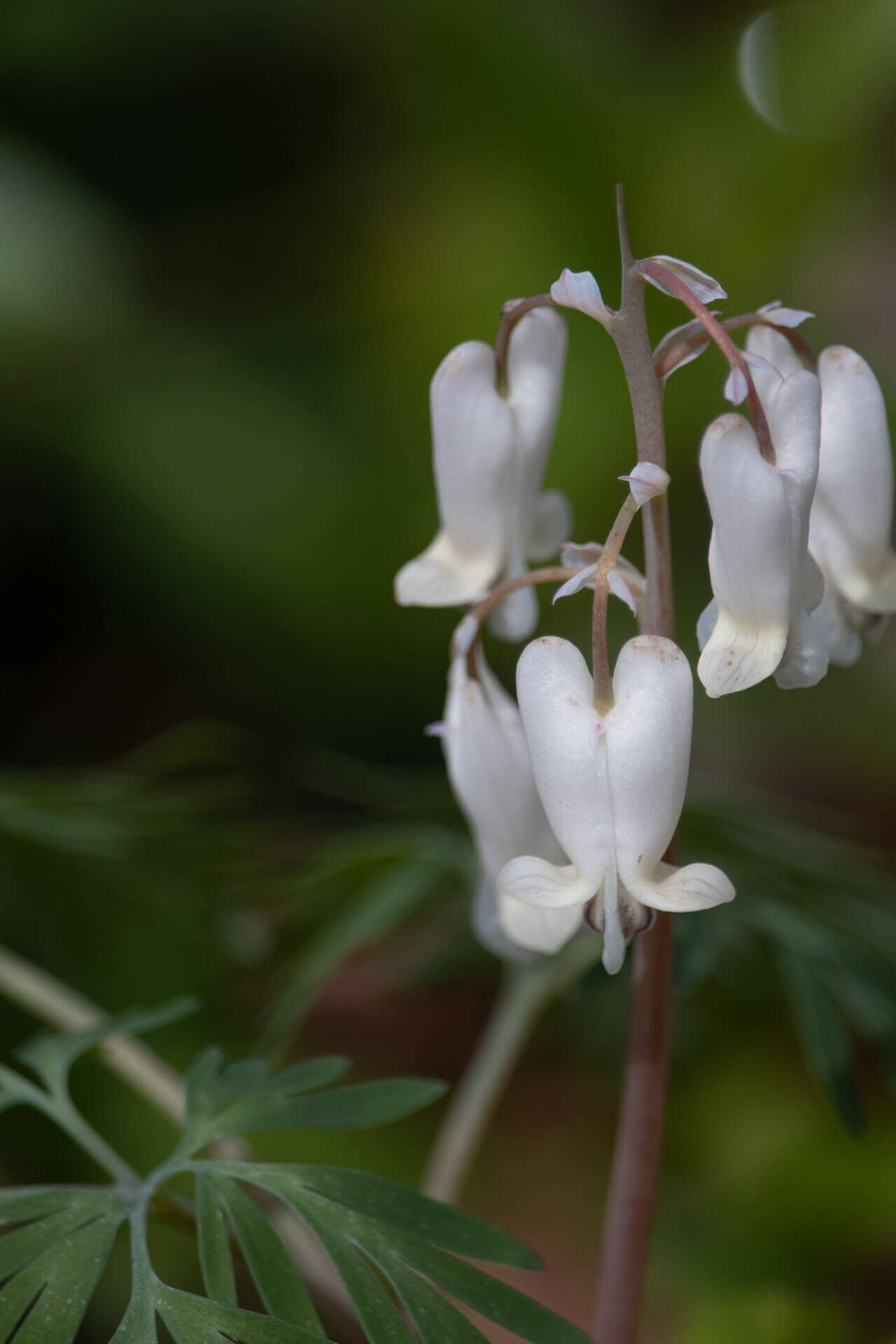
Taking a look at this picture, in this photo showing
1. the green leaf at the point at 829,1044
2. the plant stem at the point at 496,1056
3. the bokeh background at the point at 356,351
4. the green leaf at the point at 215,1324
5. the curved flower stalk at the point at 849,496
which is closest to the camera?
the green leaf at the point at 215,1324

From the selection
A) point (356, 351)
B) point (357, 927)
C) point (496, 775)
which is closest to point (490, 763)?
point (496, 775)

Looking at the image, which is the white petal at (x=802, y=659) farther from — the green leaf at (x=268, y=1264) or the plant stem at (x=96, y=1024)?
the plant stem at (x=96, y=1024)

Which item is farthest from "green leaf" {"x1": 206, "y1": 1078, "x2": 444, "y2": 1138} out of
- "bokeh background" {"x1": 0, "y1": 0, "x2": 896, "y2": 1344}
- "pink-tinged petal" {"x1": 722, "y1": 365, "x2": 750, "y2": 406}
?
"bokeh background" {"x1": 0, "y1": 0, "x2": 896, "y2": 1344}

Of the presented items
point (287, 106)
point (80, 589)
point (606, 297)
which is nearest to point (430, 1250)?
point (606, 297)

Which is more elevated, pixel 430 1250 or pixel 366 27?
pixel 366 27

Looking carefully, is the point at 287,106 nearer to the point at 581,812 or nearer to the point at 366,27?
the point at 366,27

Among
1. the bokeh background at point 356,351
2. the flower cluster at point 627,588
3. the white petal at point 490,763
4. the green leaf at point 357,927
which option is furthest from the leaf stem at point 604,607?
the bokeh background at point 356,351
